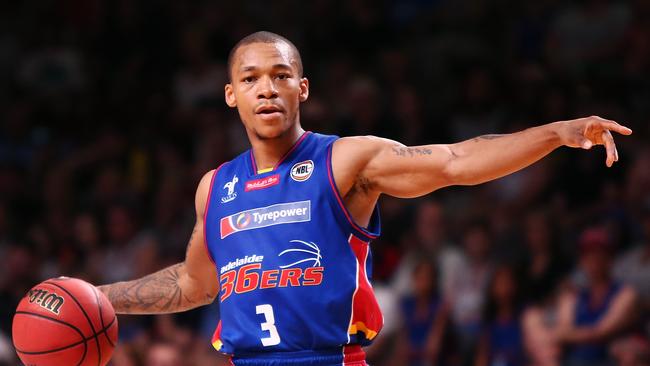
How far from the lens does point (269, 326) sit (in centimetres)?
481

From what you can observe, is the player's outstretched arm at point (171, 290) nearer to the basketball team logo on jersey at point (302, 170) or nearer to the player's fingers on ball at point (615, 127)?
the basketball team logo on jersey at point (302, 170)

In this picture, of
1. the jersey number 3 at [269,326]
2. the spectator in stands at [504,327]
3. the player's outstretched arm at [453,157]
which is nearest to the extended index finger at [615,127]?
the player's outstretched arm at [453,157]

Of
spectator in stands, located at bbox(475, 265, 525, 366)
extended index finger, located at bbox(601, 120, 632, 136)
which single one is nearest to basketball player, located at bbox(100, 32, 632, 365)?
extended index finger, located at bbox(601, 120, 632, 136)

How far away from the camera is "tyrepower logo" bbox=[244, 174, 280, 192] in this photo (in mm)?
5059

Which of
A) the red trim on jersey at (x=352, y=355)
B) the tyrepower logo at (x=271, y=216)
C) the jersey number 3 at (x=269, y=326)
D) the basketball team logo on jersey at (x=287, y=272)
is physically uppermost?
the tyrepower logo at (x=271, y=216)

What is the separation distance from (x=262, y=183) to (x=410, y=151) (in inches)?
29.3

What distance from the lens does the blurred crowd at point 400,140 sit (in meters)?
9.01

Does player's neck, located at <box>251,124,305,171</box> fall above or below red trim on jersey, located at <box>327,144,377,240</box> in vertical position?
above

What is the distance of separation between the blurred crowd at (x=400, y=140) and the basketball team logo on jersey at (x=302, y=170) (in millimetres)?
4095

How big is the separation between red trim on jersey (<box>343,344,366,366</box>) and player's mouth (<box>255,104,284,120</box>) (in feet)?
3.66

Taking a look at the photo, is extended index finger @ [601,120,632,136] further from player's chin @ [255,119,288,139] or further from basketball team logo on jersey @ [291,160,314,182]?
player's chin @ [255,119,288,139]

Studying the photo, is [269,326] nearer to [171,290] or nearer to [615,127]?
[171,290]

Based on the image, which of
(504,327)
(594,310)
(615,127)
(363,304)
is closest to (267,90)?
(363,304)

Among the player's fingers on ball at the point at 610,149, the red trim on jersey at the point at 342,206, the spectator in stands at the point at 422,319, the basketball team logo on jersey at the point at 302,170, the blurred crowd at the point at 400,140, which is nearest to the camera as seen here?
the player's fingers on ball at the point at 610,149
